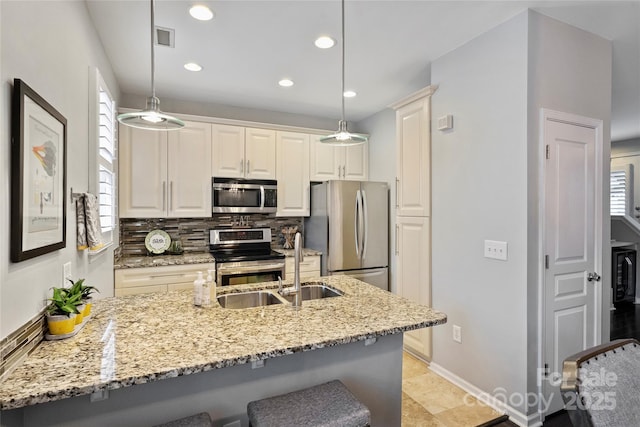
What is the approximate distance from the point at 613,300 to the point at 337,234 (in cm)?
434

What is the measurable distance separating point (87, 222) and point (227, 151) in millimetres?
2055

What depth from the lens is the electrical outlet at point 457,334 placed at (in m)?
2.57

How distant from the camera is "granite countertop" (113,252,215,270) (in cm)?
311

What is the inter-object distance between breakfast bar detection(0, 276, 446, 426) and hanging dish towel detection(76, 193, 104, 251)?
1.12ft

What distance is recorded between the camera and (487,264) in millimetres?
2361

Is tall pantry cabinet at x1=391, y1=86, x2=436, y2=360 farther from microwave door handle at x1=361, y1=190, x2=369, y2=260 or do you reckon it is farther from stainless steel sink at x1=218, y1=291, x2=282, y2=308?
stainless steel sink at x1=218, y1=291, x2=282, y2=308

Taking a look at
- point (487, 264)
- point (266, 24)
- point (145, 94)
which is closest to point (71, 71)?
point (266, 24)

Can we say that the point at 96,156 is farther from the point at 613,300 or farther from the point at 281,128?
the point at 613,300

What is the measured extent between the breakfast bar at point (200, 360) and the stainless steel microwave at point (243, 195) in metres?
1.86

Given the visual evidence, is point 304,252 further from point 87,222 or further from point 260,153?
point 87,222

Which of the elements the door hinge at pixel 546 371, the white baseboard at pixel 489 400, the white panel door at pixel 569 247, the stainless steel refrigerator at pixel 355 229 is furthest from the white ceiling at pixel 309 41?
the white baseboard at pixel 489 400

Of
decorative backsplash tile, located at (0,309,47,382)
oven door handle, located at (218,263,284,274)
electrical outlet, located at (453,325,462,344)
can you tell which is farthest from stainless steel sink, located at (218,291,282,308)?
electrical outlet, located at (453,325,462,344)

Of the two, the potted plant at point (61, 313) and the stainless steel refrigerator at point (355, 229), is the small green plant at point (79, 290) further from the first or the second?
the stainless steel refrigerator at point (355, 229)

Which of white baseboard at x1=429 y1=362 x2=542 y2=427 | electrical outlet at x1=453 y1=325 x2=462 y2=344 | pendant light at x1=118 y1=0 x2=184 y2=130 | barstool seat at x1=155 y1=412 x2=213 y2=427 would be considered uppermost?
pendant light at x1=118 y1=0 x2=184 y2=130
